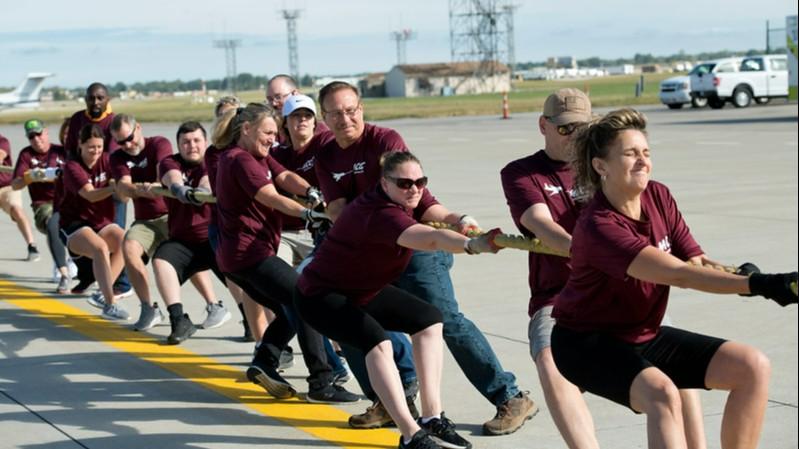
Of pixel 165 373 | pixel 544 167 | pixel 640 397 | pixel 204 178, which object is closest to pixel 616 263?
pixel 640 397

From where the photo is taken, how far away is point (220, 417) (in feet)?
22.2

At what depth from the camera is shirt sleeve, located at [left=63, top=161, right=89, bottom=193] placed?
398 inches

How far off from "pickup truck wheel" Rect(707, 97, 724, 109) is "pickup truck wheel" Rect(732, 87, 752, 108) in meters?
0.45

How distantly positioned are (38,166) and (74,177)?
8.33ft

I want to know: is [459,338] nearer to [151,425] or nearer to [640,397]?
[151,425]

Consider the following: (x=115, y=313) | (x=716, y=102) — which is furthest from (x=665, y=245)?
(x=716, y=102)

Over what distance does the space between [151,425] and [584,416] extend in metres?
2.73

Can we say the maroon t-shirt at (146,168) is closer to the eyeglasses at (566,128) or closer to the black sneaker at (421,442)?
the black sneaker at (421,442)

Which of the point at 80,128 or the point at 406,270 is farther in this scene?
the point at 80,128

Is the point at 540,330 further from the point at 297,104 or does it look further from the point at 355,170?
the point at 297,104

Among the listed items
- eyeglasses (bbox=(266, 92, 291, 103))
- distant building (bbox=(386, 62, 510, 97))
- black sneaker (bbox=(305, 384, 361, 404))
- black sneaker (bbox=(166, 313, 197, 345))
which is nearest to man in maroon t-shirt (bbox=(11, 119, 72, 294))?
black sneaker (bbox=(166, 313, 197, 345))

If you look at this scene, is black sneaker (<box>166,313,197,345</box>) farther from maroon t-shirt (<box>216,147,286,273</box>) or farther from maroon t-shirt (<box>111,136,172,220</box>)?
maroon t-shirt (<box>216,147,286,273</box>)

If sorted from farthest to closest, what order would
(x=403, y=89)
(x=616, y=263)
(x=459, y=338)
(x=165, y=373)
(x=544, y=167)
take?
(x=403, y=89)
(x=165, y=373)
(x=459, y=338)
(x=544, y=167)
(x=616, y=263)

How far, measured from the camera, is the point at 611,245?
415 centimetres
